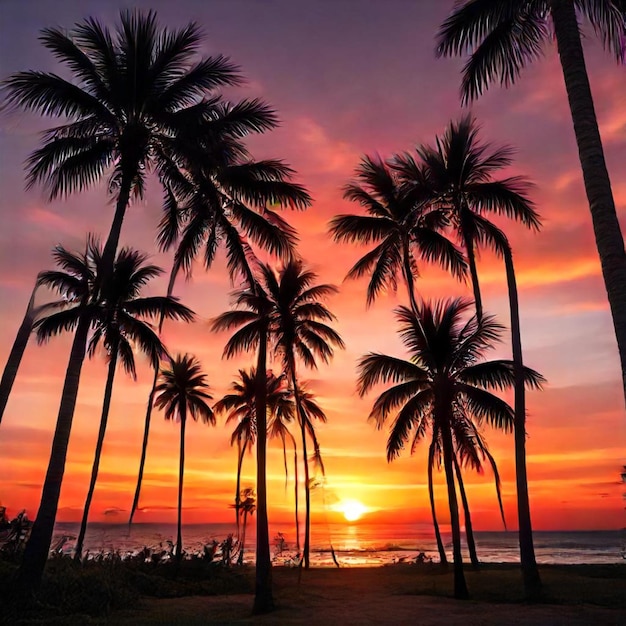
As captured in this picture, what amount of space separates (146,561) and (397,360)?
1439cm

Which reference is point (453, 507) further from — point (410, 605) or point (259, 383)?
point (259, 383)

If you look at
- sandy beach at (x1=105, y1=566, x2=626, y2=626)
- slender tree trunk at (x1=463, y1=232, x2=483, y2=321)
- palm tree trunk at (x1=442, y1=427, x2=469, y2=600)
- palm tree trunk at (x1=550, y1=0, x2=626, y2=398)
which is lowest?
sandy beach at (x1=105, y1=566, x2=626, y2=626)

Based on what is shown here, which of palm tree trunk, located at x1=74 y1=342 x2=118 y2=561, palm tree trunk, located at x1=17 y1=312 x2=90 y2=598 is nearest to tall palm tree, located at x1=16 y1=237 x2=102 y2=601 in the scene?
palm tree trunk, located at x1=17 y1=312 x2=90 y2=598

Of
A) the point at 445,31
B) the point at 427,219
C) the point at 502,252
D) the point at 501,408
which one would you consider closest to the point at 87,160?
the point at 445,31

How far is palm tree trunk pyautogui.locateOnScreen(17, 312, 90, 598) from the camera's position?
1226 centimetres

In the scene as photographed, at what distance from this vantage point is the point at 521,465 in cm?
1577

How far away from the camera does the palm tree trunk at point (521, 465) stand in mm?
15281

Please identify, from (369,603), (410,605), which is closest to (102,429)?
(369,603)

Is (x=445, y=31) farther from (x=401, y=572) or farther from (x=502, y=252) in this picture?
(x=401, y=572)

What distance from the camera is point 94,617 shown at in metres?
13.1

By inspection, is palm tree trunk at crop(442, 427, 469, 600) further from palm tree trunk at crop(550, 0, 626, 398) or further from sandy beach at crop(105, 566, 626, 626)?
palm tree trunk at crop(550, 0, 626, 398)

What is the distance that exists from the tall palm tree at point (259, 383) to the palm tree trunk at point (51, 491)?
18.1 ft

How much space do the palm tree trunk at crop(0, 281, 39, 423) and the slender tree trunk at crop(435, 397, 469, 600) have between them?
52.6 feet

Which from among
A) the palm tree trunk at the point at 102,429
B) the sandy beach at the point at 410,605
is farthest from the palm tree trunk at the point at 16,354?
Answer: the sandy beach at the point at 410,605
